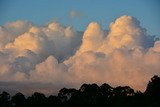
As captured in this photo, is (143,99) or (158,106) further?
(143,99)

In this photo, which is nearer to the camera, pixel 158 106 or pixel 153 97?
pixel 158 106

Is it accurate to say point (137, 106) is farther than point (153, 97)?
No

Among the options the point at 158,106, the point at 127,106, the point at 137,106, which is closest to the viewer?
the point at 158,106

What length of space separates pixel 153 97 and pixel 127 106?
11363 mm

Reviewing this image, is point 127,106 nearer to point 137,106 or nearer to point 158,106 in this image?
point 137,106

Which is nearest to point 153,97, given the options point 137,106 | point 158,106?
point 137,106

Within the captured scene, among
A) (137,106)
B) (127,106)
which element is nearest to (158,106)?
(137,106)

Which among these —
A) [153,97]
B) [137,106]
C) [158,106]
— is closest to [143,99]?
[153,97]

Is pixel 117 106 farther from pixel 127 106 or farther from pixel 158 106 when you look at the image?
pixel 158 106

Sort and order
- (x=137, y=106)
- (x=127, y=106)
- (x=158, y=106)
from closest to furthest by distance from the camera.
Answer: (x=158, y=106), (x=137, y=106), (x=127, y=106)

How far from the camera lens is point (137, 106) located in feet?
567

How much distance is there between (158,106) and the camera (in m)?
150

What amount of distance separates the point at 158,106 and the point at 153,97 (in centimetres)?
4173

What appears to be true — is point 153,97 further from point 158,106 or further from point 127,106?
point 158,106
